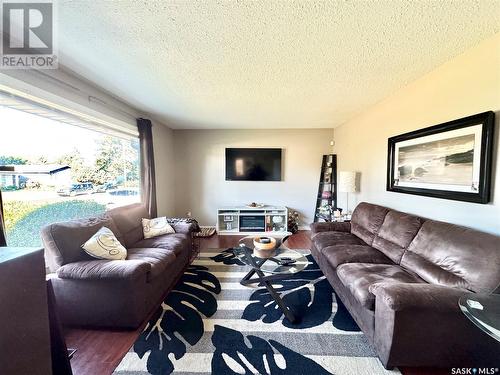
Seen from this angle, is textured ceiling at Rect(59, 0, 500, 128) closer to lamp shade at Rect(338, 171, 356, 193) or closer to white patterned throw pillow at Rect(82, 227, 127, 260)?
lamp shade at Rect(338, 171, 356, 193)

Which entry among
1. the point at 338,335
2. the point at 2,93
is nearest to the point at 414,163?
the point at 338,335

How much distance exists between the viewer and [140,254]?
2.23 meters

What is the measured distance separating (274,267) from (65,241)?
195cm

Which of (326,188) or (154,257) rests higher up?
(326,188)

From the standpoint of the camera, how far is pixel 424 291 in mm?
1337

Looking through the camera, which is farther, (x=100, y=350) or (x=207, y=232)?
(x=207, y=232)

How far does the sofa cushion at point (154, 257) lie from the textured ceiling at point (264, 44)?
6.17 ft

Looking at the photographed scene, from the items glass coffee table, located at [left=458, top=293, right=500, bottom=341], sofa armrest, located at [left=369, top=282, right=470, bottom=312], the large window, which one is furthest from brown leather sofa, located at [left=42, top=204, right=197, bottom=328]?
glass coffee table, located at [left=458, top=293, right=500, bottom=341]

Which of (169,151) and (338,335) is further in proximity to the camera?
(169,151)

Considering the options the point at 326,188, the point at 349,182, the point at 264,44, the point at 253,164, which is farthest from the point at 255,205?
the point at 264,44

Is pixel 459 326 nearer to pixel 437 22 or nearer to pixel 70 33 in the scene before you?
pixel 437 22

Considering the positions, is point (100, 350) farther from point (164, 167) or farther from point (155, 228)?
point (164, 167)

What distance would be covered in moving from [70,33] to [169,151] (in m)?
3.10

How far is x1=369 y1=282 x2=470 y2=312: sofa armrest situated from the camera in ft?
4.18
